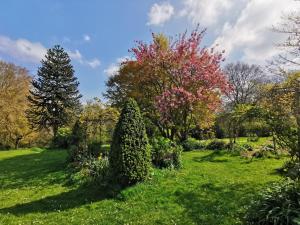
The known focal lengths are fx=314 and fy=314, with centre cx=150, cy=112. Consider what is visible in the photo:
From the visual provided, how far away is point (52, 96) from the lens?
39844 mm

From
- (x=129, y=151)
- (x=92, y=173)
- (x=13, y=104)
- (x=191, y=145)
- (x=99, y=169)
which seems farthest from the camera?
(x=13, y=104)

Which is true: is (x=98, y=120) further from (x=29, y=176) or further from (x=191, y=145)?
(x=191, y=145)

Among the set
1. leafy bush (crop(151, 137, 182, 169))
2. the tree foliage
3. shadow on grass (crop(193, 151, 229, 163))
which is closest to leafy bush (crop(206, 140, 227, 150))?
→ shadow on grass (crop(193, 151, 229, 163))

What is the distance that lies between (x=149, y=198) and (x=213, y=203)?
1732 millimetres

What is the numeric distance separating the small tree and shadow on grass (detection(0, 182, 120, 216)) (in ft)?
1.93

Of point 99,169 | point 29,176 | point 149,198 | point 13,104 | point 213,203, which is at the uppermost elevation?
point 13,104

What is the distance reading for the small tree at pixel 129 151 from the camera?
9.17 meters

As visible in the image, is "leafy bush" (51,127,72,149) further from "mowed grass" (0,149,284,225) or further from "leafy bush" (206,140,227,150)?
"mowed grass" (0,149,284,225)

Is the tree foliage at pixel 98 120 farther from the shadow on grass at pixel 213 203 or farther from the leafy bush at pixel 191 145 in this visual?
the shadow on grass at pixel 213 203

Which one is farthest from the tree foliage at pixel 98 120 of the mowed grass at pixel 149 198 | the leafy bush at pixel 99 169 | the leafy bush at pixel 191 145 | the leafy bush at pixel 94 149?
the leafy bush at pixel 191 145

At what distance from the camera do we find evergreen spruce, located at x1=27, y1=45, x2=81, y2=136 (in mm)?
39156

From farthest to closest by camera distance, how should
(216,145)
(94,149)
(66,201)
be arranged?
(216,145) < (94,149) < (66,201)

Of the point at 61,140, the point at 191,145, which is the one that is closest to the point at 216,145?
the point at 191,145

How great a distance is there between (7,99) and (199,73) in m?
24.2
